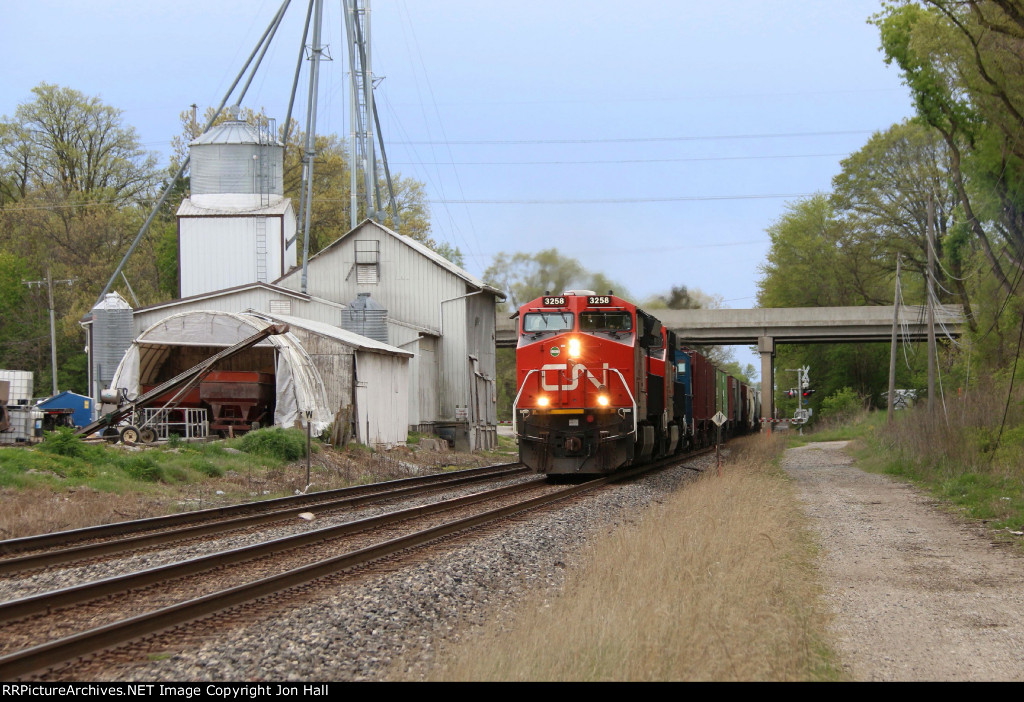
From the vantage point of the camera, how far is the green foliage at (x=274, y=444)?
22.7m

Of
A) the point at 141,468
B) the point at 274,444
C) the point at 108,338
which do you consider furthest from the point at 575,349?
the point at 108,338

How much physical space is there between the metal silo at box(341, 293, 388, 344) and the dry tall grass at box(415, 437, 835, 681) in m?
22.4

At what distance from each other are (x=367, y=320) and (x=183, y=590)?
2484cm

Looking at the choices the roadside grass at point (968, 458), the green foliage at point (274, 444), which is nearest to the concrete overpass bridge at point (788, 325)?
the roadside grass at point (968, 458)

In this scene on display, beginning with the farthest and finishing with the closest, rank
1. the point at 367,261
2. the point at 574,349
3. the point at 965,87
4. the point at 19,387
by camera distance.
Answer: the point at 367,261 → the point at 19,387 → the point at 965,87 → the point at 574,349

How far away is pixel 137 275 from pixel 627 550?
54.3 meters

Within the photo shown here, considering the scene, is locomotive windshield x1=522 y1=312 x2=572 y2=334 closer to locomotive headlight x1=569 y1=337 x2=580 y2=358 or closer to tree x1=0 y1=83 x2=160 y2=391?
locomotive headlight x1=569 y1=337 x2=580 y2=358

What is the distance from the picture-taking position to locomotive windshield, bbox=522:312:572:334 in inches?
782

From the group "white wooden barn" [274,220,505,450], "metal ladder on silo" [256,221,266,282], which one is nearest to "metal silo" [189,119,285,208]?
"metal ladder on silo" [256,221,266,282]

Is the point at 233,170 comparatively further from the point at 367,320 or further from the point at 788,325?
the point at 788,325

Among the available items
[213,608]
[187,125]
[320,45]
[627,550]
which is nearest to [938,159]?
[320,45]

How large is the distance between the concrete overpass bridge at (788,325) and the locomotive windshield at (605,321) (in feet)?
101

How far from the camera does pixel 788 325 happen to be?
168 feet
